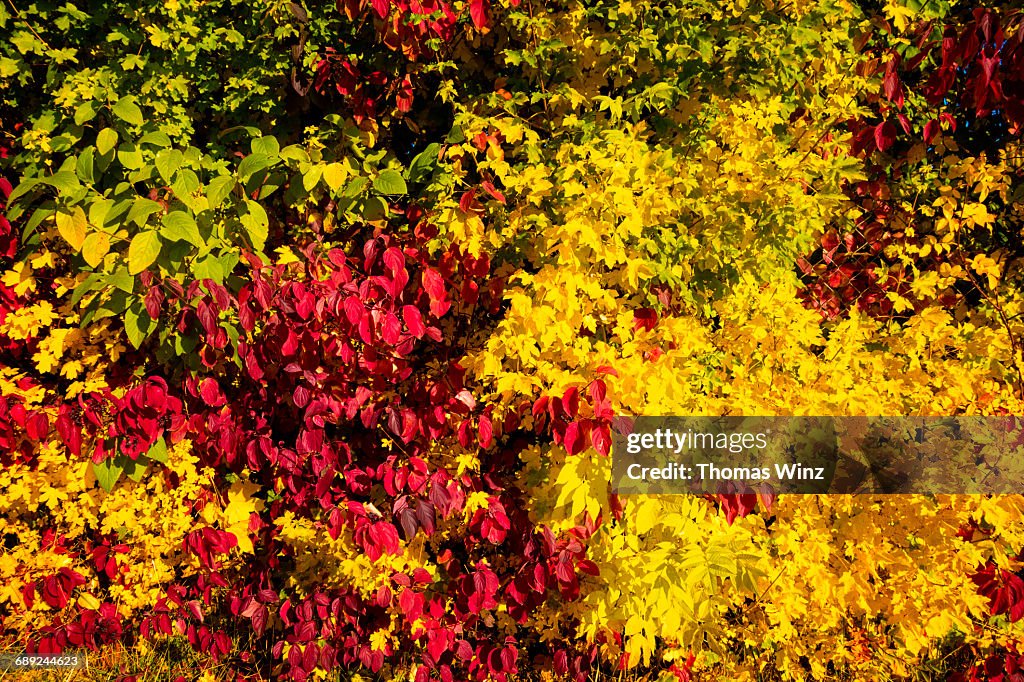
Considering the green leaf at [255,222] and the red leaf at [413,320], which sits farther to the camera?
the red leaf at [413,320]

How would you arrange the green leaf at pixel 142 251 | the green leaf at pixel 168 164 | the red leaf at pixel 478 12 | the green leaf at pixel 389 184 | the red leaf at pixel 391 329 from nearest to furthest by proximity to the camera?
the green leaf at pixel 142 251, the green leaf at pixel 168 164, the green leaf at pixel 389 184, the red leaf at pixel 391 329, the red leaf at pixel 478 12

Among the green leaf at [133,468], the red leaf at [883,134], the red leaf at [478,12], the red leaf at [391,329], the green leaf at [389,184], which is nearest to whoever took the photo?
the green leaf at [389,184]

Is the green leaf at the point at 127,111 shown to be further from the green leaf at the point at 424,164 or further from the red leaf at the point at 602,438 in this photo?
the red leaf at the point at 602,438

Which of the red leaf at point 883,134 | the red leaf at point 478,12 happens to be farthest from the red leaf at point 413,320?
the red leaf at point 883,134

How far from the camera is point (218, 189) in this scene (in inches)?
92.1

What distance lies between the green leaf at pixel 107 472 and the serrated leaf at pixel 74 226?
0.91 metres

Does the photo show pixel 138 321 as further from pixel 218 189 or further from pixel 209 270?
pixel 218 189

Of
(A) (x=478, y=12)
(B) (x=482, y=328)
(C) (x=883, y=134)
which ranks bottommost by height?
(B) (x=482, y=328)

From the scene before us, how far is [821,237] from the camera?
3510 mm

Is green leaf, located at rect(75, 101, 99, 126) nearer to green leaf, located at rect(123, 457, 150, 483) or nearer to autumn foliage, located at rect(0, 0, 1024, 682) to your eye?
autumn foliage, located at rect(0, 0, 1024, 682)

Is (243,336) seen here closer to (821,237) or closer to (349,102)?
(349,102)

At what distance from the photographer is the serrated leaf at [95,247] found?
2172 mm

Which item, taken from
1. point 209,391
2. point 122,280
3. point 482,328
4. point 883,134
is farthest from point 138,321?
point 883,134

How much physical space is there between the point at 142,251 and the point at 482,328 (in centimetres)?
143
